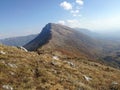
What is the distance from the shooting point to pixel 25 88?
2002 cm

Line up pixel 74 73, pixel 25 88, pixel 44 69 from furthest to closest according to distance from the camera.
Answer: pixel 74 73
pixel 44 69
pixel 25 88

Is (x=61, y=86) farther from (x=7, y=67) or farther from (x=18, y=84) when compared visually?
(x=7, y=67)

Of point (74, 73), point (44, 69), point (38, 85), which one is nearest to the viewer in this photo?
point (38, 85)

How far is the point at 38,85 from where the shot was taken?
21547 millimetres

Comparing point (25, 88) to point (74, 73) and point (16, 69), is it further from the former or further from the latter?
point (74, 73)

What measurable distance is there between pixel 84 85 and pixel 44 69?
5.65 meters

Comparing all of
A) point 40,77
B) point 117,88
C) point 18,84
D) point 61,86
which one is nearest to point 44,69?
point 40,77

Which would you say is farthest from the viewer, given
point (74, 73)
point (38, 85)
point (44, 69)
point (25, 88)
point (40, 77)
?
point (74, 73)

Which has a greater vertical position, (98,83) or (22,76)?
(22,76)

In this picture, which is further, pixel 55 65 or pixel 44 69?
pixel 55 65

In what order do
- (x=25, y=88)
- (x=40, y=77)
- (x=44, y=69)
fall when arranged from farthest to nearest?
(x=44, y=69) < (x=40, y=77) < (x=25, y=88)

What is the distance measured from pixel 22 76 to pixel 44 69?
15.4ft

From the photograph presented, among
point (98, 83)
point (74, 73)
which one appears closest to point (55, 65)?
point (74, 73)

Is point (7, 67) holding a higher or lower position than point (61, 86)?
higher
